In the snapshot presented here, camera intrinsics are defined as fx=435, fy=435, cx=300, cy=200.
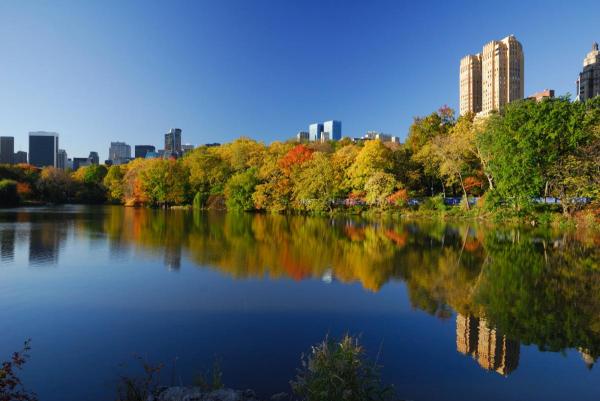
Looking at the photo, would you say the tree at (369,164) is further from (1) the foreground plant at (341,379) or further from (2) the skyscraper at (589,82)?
(2) the skyscraper at (589,82)

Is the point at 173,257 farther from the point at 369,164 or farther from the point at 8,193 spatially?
the point at 8,193

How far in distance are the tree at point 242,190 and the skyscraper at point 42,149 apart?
142479 millimetres

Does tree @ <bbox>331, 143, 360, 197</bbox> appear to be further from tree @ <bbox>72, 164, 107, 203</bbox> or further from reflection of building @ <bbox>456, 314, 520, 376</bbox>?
tree @ <bbox>72, 164, 107, 203</bbox>

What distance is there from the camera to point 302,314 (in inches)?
336

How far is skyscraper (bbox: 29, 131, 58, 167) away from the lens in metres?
164

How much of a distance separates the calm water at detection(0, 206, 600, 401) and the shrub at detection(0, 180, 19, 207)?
45.0 meters

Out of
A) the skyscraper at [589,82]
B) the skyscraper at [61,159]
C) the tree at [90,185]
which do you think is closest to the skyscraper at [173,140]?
the skyscraper at [61,159]

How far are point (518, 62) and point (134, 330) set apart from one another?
5147 inches

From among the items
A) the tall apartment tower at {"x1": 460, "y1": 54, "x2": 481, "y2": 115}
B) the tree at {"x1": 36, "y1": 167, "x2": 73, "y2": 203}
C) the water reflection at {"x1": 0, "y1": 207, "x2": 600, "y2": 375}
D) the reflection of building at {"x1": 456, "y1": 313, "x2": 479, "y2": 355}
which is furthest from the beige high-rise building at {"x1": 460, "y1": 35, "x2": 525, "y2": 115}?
the reflection of building at {"x1": 456, "y1": 313, "x2": 479, "y2": 355}

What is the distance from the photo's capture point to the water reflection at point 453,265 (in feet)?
25.1

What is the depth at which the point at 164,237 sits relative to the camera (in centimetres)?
2145

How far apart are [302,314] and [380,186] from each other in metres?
30.6

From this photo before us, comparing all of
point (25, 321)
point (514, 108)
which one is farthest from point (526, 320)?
point (514, 108)

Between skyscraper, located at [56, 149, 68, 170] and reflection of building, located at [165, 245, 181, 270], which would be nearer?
reflection of building, located at [165, 245, 181, 270]
